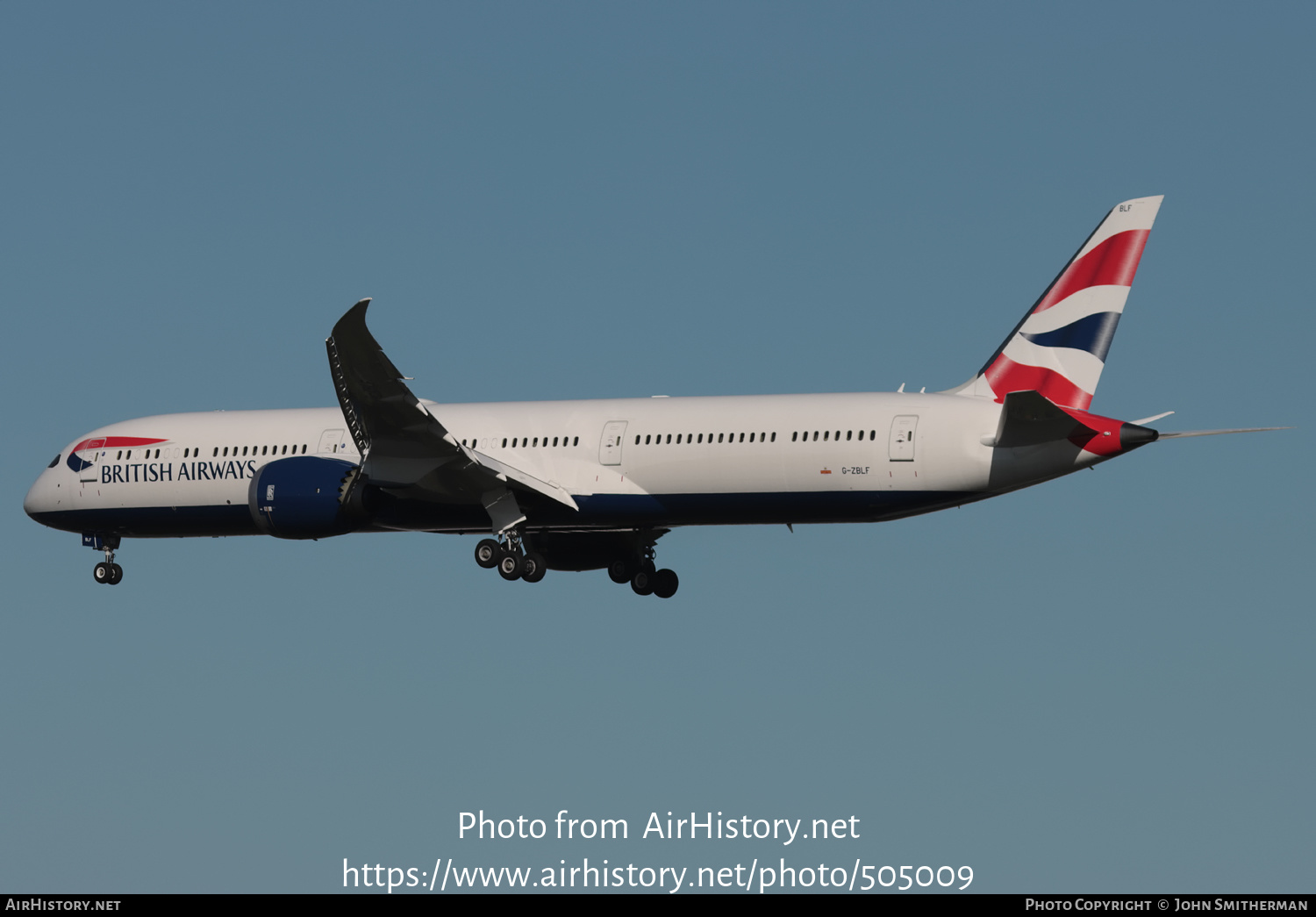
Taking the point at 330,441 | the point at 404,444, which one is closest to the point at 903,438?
the point at 404,444

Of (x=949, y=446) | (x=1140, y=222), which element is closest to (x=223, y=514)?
(x=949, y=446)

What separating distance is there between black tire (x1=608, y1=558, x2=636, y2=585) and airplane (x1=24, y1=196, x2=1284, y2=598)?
42 cm

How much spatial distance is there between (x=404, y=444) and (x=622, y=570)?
724cm

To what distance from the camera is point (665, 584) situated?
43188 millimetres

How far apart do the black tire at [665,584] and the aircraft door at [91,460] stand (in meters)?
12.7

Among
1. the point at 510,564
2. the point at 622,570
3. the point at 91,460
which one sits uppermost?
the point at 91,460

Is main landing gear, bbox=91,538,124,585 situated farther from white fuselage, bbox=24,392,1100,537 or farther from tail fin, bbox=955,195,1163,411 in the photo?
tail fin, bbox=955,195,1163,411

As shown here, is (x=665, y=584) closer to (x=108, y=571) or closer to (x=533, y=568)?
(x=533, y=568)

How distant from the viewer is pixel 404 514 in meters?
39.7

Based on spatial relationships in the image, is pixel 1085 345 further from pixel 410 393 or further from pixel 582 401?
pixel 410 393

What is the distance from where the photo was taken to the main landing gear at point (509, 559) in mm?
39938

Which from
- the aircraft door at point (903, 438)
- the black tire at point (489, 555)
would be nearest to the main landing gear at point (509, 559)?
the black tire at point (489, 555)

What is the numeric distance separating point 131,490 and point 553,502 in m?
10.3

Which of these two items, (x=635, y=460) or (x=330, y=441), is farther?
(x=330, y=441)
